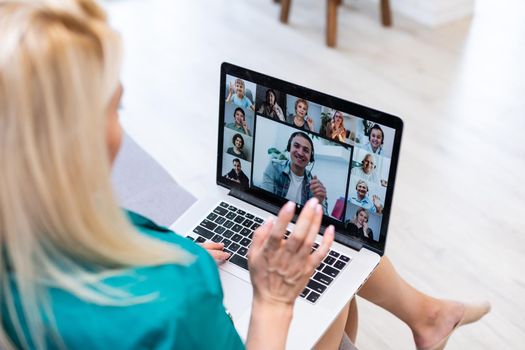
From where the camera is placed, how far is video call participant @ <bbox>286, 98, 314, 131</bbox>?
3.77ft

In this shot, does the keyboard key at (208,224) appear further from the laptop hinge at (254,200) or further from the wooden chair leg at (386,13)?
the wooden chair leg at (386,13)

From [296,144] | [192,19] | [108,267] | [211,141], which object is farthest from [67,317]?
[192,19]

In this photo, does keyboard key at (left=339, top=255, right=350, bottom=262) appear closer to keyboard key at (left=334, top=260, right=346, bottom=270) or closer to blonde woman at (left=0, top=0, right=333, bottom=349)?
keyboard key at (left=334, top=260, right=346, bottom=270)

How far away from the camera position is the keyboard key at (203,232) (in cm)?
124

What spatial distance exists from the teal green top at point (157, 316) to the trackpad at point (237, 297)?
0.20 m

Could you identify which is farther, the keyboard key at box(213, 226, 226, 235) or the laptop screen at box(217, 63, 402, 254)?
the keyboard key at box(213, 226, 226, 235)

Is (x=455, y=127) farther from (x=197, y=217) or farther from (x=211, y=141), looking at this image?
(x=197, y=217)

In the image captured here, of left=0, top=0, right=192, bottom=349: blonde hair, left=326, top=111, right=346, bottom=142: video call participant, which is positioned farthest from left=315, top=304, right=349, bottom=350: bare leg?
left=0, top=0, right=192, bottom=349: blonde hair

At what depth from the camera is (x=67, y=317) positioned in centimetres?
72

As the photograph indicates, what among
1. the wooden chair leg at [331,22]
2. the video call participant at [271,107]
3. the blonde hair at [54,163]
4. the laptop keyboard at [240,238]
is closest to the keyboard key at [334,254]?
the laptop keyboard at [240,238]

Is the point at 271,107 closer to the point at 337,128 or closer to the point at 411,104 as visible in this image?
the point at 337,128

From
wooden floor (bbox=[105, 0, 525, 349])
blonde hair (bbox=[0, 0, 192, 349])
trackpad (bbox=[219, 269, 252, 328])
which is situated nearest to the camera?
blonde hair (bbox=[0, 0, 192, 349])

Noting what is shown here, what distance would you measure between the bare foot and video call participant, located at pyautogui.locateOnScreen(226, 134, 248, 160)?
0.56 m

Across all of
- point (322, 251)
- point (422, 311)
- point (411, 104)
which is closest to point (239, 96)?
point (322, 251)
